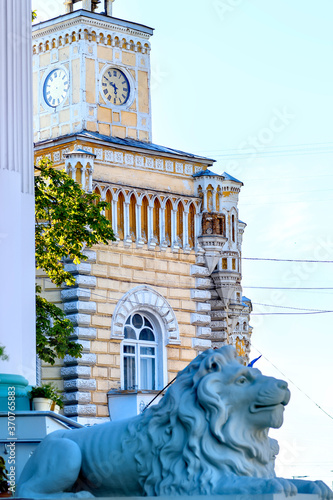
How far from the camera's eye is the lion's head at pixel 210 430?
5.47 metres

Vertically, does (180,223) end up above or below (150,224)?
above

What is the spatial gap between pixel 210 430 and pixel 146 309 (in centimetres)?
2355

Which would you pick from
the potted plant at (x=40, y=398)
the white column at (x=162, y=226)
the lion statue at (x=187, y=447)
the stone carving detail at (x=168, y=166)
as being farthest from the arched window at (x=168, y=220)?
the lion statue at (x=187, y=447)

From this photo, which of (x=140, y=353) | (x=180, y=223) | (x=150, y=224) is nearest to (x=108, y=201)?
(x=150, y=224)

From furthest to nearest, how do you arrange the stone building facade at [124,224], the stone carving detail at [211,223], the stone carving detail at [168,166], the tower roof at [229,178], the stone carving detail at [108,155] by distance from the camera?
the tower roof at [229,178]
the stone carving detail at [211,223]
the stone carving detail at [168,166]
the stone carving detail at [108,155]
the stone building facade at [124,224]

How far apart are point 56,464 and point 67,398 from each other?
841 inches

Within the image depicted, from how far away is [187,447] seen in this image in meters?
5.52

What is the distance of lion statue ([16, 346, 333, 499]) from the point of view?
5.46 metres

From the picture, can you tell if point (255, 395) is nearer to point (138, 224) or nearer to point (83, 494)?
point (83, 494)

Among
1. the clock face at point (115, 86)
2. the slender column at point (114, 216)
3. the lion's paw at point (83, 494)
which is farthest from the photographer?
the clock face at point (115, 86)

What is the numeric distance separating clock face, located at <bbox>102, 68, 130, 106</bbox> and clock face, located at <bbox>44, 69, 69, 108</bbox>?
0.99 metres

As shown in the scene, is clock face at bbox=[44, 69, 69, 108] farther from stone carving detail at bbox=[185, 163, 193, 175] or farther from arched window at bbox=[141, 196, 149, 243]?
stone carving detail at bbox=[185, 163, 193, 175]

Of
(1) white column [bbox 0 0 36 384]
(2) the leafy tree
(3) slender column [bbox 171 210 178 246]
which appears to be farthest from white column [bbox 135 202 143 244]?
(1) white column [bbox 0 0 36 384]

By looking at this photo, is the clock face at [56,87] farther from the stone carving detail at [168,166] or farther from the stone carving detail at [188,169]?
the stone carving detail at [188,169]
